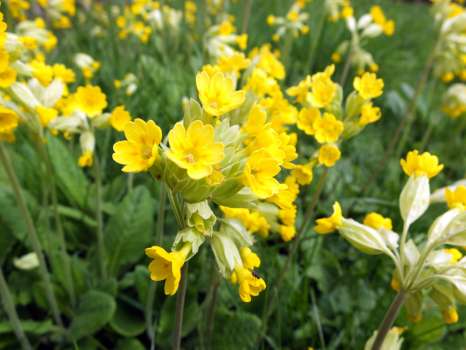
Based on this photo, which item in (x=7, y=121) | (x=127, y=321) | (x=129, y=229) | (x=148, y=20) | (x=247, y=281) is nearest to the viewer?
(x=247, y=281)

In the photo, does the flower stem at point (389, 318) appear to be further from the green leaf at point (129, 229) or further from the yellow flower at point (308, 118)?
the green leaf at point (129, 229)

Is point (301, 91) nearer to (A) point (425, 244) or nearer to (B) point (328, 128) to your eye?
(B) point (328, 128)

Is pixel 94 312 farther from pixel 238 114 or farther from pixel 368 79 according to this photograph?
pixel 368 79

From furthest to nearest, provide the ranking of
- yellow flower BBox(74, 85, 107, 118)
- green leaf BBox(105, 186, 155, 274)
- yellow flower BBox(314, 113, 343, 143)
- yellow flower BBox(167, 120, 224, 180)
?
green leaf BBox(105, 186, 155, 274)
yellow flower BBox(74, 85, 107, 118)
yellow flower BBox(314, 113, 343, 143)
yellow flower BBox(167, 120, 224, 180)

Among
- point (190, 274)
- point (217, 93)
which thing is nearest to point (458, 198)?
point (217, 93)

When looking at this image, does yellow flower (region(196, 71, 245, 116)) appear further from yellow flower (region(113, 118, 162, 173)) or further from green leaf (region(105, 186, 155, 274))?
green leaf (region(105, 186, 155, 274))

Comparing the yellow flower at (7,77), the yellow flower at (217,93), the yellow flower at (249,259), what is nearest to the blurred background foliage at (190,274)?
the yellow flower at (249,259)

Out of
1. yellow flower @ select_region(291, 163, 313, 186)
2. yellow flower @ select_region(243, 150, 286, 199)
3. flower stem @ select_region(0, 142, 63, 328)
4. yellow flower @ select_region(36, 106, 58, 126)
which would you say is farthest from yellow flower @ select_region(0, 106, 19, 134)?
yellow flower @ select_region(291, 163, 313, 186)
